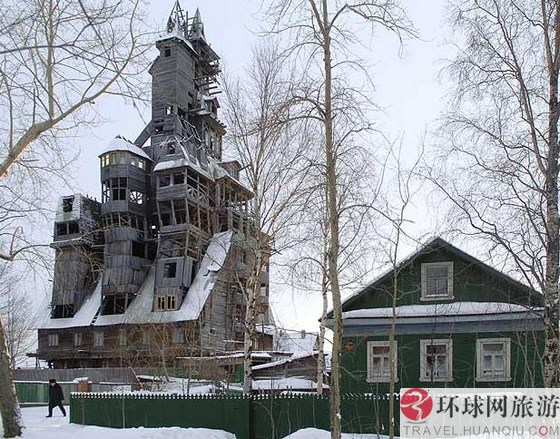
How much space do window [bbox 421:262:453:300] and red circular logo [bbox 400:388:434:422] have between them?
19.7 feet

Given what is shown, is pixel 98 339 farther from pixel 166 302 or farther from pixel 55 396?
pixel 55 396

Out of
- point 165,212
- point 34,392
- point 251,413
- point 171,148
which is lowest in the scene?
point 34,392

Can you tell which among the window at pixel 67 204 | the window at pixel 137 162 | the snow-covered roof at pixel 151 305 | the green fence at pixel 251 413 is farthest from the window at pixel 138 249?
the green fence at pixel 251 413

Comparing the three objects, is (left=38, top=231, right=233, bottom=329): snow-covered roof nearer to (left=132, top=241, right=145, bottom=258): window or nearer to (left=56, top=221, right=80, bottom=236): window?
(left=132, top=241, right=145, bottom=258): window

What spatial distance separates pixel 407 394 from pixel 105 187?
39.4 metres

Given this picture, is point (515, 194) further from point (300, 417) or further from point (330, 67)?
point (300, 417)

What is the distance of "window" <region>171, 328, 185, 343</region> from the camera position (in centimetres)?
4305

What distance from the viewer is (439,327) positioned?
20.9 metres

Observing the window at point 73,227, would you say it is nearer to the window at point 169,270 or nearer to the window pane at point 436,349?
the window at point 169,270

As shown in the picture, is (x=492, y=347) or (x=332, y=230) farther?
(x=492, y=347)

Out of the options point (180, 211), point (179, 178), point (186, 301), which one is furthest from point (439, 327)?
point (179, 178)

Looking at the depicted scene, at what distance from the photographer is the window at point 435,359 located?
21109 millimetres

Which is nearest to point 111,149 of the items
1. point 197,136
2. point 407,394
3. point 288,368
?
point 197,136

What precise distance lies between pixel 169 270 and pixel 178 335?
550cm
